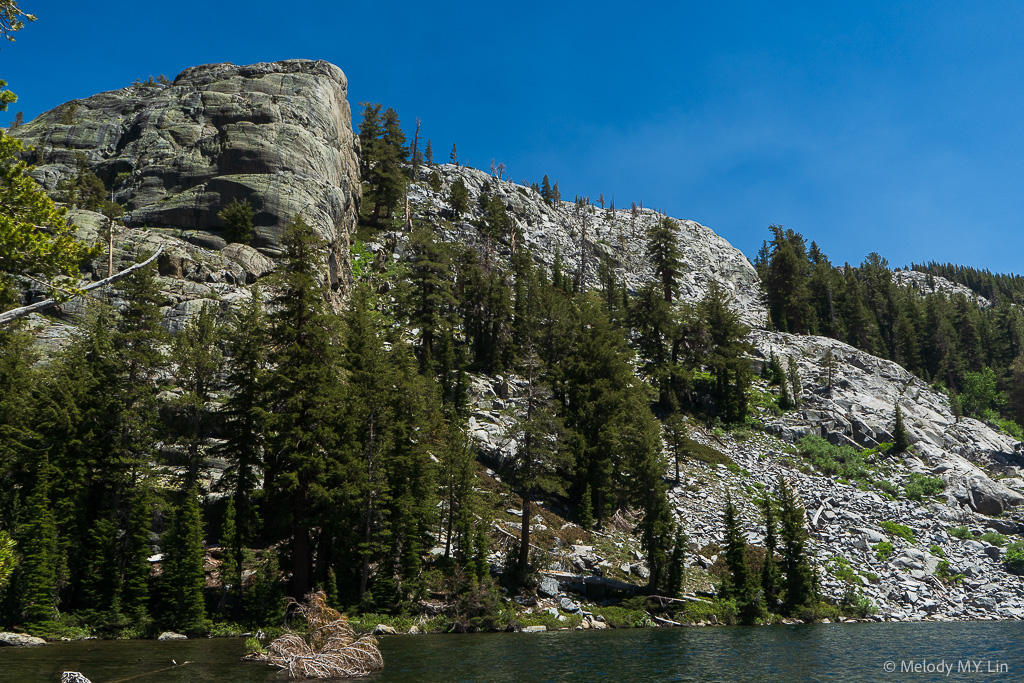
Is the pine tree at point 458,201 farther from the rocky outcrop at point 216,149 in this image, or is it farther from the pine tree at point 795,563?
the pine tree at point 795,563

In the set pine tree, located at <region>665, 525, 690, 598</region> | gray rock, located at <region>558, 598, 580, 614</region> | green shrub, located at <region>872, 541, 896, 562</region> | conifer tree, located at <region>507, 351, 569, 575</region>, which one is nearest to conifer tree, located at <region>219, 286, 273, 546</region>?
conifer tree, located at <region>507, 351, 569, 575</region>

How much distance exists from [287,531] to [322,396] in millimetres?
7377

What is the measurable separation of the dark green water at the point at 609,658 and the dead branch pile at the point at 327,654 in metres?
0.61

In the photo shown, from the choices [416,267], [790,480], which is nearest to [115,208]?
[416,267]

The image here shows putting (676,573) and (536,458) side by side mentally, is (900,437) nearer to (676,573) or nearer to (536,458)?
(676,573)

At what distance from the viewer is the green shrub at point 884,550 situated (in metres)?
39.3

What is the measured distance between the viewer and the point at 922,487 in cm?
4891

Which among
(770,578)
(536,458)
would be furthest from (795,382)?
(536,458)

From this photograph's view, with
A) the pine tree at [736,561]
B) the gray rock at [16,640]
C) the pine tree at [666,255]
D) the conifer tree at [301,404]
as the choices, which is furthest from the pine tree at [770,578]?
the pine tree at [666,255]

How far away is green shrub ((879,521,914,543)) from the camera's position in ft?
137

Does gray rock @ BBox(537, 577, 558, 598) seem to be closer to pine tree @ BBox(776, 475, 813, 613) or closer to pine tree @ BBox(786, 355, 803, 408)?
pine tree @ BBox(776, 475, 813, 613)

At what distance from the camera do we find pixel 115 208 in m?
50.6

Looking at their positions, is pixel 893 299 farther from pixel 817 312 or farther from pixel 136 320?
pixel 136 320

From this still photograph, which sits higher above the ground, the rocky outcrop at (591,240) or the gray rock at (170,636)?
the rocky outcrop at (591,240)
